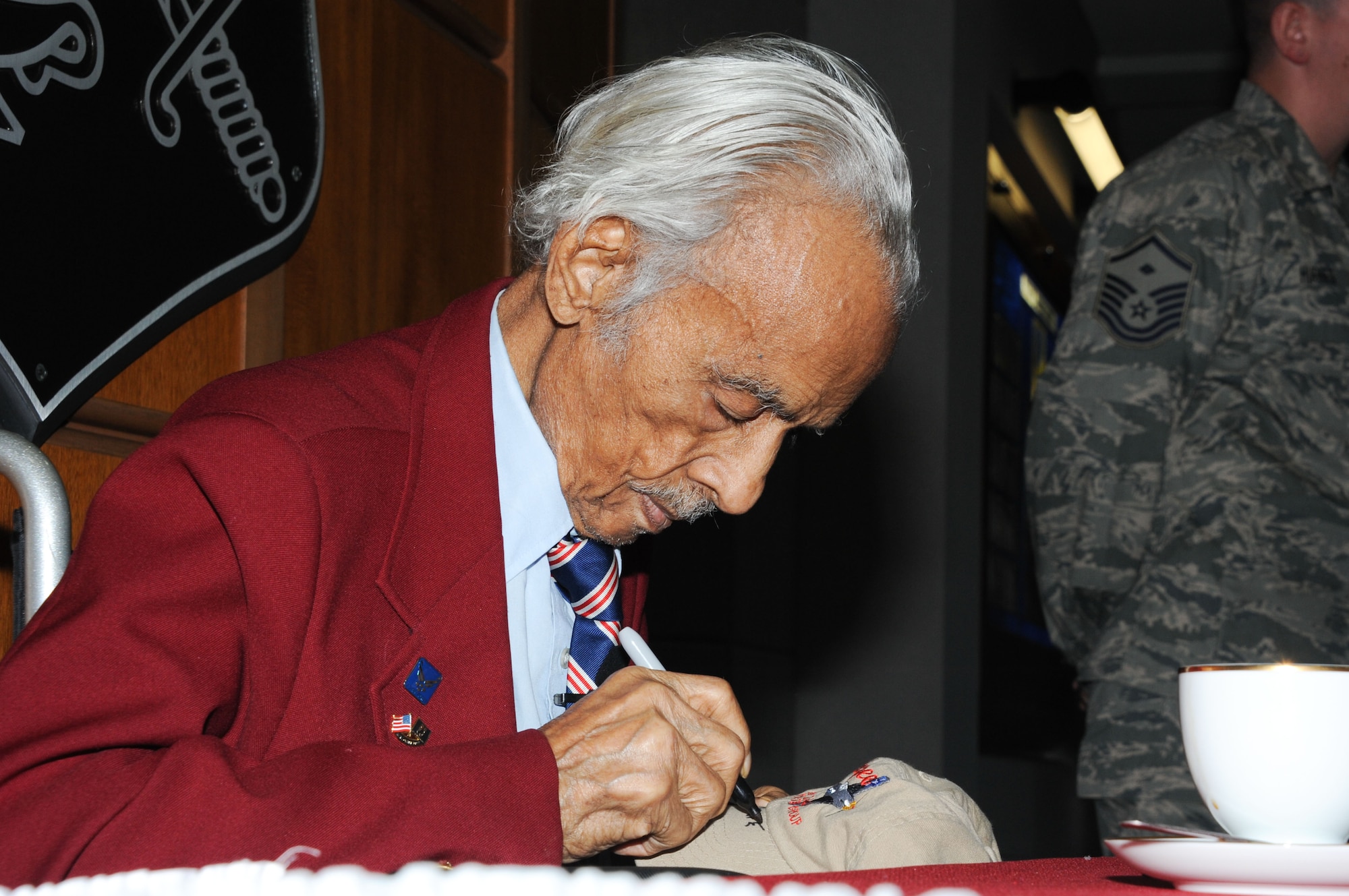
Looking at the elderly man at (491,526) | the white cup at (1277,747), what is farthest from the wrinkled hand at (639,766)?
the white cup at (1277,747)

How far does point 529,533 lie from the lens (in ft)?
4.10

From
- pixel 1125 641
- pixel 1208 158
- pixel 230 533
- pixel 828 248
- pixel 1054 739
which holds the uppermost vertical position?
pixel 1208 158

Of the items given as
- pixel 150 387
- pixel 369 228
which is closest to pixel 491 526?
pixel 150 387

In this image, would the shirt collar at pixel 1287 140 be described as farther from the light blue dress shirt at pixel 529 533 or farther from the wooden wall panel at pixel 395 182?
the light blue dress shirt at pixel 529 533

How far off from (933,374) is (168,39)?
10.1 ft

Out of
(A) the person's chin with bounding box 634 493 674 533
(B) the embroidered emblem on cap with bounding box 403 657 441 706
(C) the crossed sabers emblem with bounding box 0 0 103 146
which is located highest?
(C) the crossed sabers emblem with bounding box 0 0 103 146

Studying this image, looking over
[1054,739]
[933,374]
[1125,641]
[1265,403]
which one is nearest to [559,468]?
[1125,641]

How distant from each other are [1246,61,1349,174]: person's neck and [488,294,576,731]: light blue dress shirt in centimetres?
171

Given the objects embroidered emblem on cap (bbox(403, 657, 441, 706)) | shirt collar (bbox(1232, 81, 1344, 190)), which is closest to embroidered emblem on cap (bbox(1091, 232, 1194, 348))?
shirt collar (bbox(1232, 81, 1344, 190))

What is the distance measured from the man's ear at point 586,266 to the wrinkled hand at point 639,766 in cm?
39

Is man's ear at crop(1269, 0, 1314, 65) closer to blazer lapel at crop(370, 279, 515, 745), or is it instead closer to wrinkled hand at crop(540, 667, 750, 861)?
blazer lapel at crop(370, 279, 515, 745)

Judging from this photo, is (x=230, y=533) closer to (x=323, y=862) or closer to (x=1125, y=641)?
(x=323, y=862)

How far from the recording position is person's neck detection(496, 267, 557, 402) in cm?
129

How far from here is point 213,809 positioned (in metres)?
0.74
